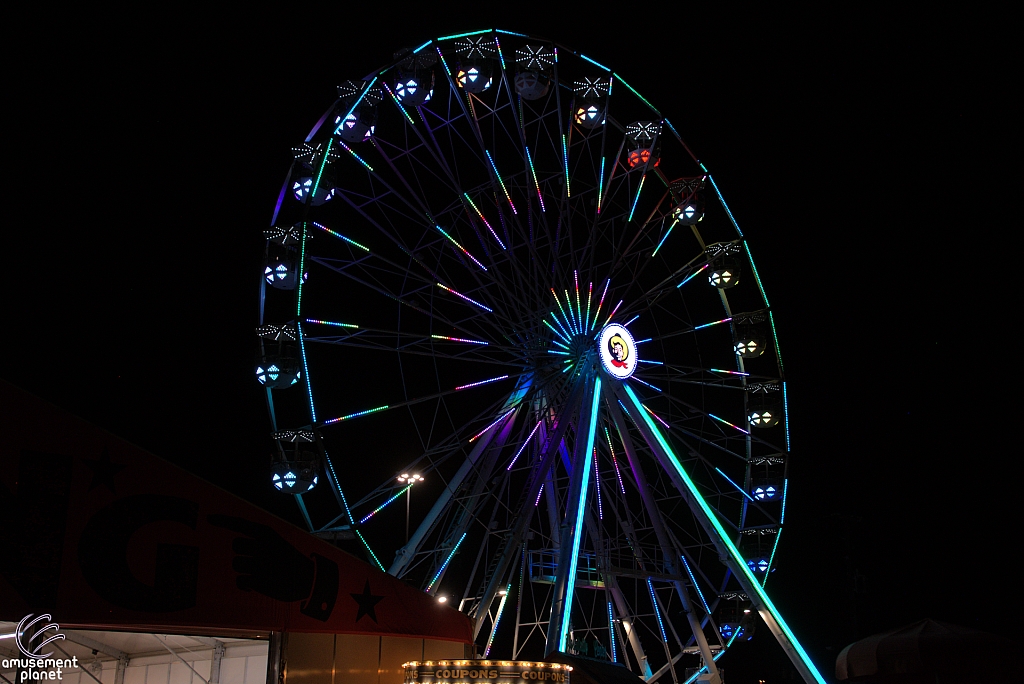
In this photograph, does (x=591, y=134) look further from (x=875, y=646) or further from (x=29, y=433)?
(x=29, y=433)

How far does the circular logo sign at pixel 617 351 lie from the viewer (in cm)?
1516

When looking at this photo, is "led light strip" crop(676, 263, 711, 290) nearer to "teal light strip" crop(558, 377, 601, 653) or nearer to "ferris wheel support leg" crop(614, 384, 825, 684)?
"ferris wheel support leg" crop(614, 384, 825, 684)

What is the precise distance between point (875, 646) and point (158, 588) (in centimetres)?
825

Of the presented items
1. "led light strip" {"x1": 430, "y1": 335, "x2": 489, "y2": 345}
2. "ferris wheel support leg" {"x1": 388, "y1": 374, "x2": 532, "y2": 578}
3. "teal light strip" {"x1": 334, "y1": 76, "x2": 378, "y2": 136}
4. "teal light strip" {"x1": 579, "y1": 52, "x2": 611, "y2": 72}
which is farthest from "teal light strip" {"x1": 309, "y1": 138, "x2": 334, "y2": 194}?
"teal light strip" {"x1": 579, "y1": 52, "x2": 611, "y2": 72}

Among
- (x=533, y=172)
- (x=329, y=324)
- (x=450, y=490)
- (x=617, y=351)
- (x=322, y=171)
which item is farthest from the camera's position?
(x=533, y=172)

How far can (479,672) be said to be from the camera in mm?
9172

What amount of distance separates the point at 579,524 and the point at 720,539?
2759mm

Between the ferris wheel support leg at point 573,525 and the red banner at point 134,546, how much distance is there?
3.39 m

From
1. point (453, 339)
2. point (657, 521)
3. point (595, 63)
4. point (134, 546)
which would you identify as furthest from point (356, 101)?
point (134, 546)

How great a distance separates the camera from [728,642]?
1742cm

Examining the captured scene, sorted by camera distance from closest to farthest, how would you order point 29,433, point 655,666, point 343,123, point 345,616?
point 29,433
point 345,616
point 343,123
point 655,666

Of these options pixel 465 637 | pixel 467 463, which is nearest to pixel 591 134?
pixel 467 463

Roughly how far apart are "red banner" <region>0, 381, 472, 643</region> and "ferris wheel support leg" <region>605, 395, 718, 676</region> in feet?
22.0

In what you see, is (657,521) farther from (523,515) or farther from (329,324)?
(329,324)
